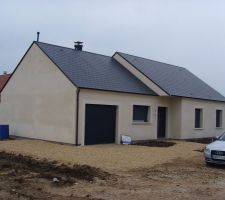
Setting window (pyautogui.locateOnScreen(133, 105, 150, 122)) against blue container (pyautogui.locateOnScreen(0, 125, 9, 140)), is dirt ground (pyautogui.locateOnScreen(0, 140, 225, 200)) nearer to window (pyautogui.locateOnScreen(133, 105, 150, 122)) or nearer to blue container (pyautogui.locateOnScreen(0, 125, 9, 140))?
blue container (pyautogui.locateOnScreen(0, 125, 9, 140))

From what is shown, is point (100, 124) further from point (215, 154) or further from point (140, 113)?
point (215, 154)

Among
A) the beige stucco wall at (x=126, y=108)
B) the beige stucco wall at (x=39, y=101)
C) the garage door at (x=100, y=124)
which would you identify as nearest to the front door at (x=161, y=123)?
the beige stucco wall at (x=126, y=108)

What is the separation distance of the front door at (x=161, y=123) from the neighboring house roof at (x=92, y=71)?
187 cm

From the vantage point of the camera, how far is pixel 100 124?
2316 centimetres

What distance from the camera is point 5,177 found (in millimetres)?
11688

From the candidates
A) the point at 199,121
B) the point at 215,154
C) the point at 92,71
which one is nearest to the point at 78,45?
the point at 92,71

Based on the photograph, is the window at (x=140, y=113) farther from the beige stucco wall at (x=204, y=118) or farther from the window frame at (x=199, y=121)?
the window frame at (x=199, y=121)

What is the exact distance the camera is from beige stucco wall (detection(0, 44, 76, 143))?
2228 cm

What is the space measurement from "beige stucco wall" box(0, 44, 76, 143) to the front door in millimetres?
7811

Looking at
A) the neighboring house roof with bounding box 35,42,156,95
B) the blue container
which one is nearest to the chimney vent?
the neighboring house roof with bounding box 35,42,156,95

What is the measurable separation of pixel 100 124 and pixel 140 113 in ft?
12.3

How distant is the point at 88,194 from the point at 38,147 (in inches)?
414

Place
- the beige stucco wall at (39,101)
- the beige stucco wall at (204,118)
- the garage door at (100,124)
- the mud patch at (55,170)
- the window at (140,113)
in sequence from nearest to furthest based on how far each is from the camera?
the mud patch at (55,170)
the beige stucco wall at (39,101)
the garage door at (100,124)
the window at (140,113)
the beige stucco wall at (204,118)

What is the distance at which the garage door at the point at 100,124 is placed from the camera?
22422mm
